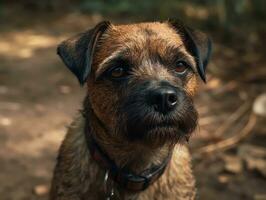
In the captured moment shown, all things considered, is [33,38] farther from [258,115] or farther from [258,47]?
[258,115]

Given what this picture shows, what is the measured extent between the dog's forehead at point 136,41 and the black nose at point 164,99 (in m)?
0.53

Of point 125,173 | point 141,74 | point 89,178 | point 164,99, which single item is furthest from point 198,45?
point 89,178

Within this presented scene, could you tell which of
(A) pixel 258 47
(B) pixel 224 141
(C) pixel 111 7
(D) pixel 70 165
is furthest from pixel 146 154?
(C) pixel 111 7

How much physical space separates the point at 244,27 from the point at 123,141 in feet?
23.0

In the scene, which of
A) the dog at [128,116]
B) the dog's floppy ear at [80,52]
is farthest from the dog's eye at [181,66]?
the dog's floppy ear at [80,52]

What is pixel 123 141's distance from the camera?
13.8 ft

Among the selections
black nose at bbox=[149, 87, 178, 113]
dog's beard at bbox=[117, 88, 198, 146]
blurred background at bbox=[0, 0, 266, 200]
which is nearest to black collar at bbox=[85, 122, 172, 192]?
dog's beard at bbox=[117, 88, 198, 146]

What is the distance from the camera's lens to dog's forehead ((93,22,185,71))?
4367mm

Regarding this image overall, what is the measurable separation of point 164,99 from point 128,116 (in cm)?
28

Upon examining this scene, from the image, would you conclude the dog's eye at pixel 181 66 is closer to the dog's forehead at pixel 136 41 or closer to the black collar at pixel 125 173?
the dog's forehead at pixel 136 41

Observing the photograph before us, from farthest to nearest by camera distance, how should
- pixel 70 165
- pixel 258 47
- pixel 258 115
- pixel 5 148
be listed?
pixel 258 47 < pixel 258 115 < pixel 5 148 < pixel 70 165

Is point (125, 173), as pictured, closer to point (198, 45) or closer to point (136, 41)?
point (136, 41)

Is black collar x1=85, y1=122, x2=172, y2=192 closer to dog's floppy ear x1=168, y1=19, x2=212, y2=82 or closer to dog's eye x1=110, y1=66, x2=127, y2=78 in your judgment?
dog's eye x1=110, y1=66, x2=127, y2=78

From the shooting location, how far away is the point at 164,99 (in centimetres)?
388
